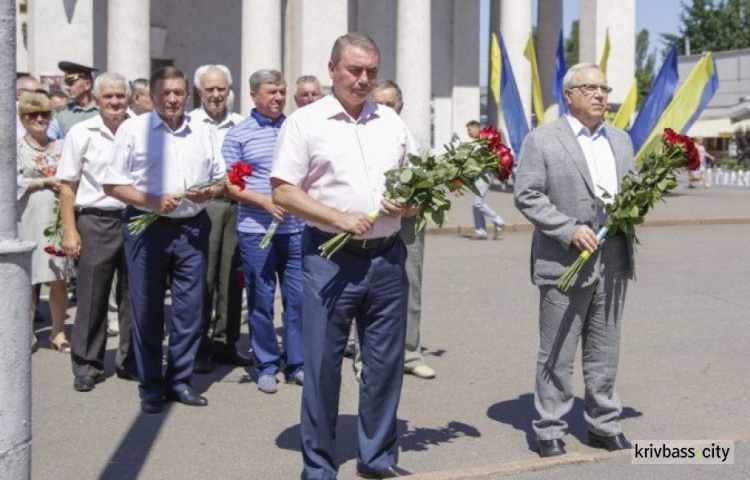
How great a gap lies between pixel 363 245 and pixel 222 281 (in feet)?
11.6

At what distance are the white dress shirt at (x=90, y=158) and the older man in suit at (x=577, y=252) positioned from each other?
3.19m

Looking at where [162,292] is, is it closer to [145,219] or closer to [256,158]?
[145,219]

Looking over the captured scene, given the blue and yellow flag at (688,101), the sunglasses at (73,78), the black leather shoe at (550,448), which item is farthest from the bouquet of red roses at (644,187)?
the blue and yellow flag at (688,101)

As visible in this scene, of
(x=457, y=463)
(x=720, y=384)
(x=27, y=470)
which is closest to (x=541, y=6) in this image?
(x=720, y=384)

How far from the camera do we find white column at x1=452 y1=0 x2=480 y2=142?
110ft

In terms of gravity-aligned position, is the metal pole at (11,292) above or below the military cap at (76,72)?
below

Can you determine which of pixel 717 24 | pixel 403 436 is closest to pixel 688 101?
pixel 403 436

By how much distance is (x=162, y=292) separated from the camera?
7414 mm

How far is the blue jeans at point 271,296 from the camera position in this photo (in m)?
7.91

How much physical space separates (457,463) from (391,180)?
161cm

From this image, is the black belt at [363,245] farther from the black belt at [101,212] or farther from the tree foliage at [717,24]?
the tree foliage at [717,24]

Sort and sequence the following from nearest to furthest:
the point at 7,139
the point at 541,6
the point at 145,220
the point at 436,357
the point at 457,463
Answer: the point at 7,139 < the point at 457,463 < the point at 145,220 < the point at 436,357 < the point at 541,6

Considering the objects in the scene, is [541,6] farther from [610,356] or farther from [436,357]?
[610,356]

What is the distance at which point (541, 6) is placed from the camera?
32531 mm
